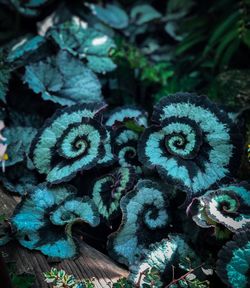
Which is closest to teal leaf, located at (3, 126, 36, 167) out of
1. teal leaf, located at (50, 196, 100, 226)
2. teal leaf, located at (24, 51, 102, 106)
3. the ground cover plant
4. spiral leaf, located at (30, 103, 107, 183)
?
the ground cover plant

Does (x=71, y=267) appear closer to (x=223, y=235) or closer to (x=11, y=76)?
(x=223, y=235)

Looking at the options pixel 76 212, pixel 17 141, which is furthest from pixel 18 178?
pixel 76 212

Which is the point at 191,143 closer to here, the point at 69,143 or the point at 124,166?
the point at 124,166

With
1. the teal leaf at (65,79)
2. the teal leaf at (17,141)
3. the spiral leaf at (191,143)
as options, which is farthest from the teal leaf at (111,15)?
the spiral leaf at (191,143)

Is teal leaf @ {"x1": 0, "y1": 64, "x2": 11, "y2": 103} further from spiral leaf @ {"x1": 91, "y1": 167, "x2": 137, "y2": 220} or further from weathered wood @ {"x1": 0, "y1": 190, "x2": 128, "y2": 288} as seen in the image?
weathered wood @ {"x1": 0, "y1": 190, "x2": 128, "y2": 288}

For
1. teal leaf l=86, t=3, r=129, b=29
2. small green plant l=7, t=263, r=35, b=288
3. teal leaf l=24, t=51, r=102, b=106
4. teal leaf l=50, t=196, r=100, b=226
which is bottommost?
small green plant l=7, t=263, r=35, b=288
